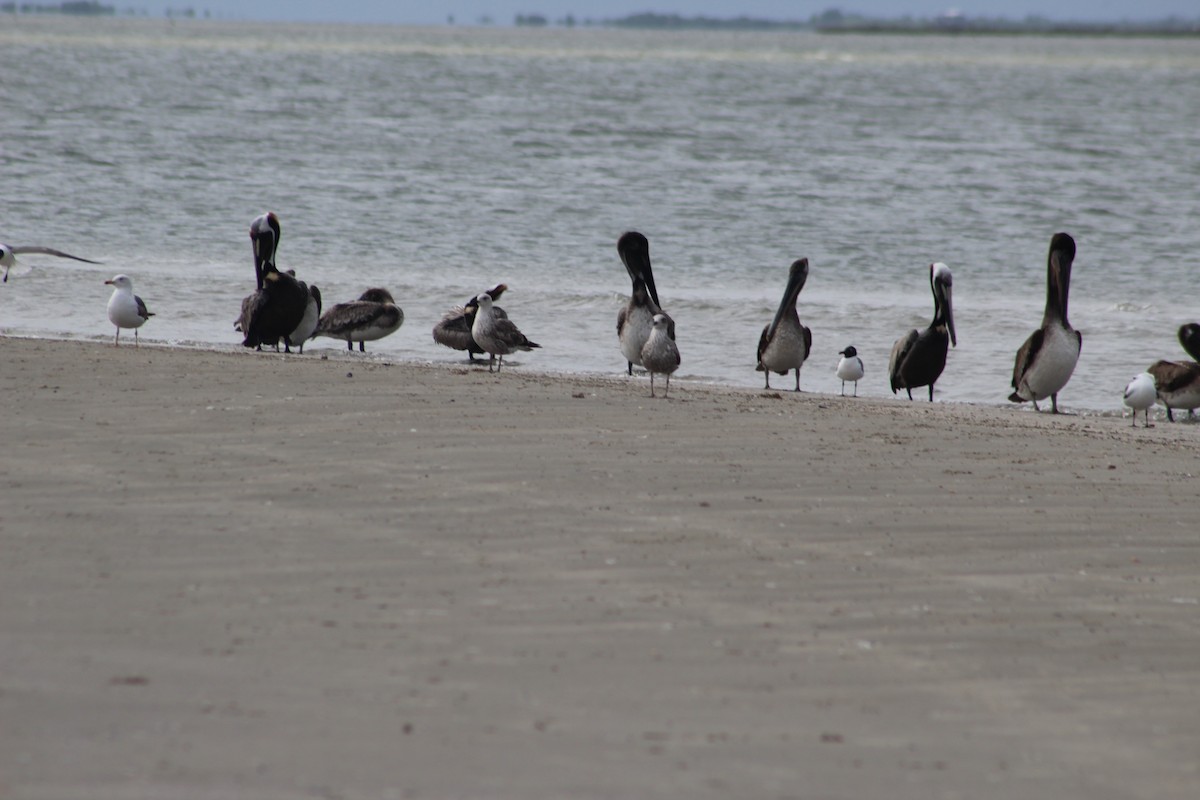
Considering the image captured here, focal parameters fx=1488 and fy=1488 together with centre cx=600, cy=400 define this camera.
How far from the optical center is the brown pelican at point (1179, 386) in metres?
10.6

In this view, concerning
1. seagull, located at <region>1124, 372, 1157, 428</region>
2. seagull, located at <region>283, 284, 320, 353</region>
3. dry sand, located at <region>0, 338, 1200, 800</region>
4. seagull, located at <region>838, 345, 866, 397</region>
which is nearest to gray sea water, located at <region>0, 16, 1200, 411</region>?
seagull, located at <region>283, 284, 320, 353</region>

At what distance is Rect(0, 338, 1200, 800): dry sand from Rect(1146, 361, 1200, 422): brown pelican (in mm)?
3301

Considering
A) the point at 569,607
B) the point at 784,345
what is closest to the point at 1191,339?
the point at 784,345

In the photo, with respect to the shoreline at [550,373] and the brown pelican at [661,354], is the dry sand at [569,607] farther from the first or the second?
the shoreline at [550,373]

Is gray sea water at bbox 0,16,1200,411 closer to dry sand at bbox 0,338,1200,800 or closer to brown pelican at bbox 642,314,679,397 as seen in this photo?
brown pelican at bbox 642,314,679,397

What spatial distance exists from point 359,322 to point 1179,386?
6.52 meters

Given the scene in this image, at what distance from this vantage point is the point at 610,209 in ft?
82.0

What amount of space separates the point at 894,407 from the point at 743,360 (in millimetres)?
3528

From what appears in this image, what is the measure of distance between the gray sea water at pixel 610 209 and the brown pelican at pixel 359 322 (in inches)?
9.1

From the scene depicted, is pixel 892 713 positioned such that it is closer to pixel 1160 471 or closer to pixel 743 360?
pixel 1160 471

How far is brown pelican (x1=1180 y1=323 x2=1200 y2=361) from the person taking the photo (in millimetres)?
12305

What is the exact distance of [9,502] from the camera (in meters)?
5.46

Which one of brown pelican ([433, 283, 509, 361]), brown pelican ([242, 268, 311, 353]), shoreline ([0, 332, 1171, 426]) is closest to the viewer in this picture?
shoreline ([0, 332, 1171, 426])

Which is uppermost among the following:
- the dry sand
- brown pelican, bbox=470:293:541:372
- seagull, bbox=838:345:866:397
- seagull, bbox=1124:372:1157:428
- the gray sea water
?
the gray sea water
